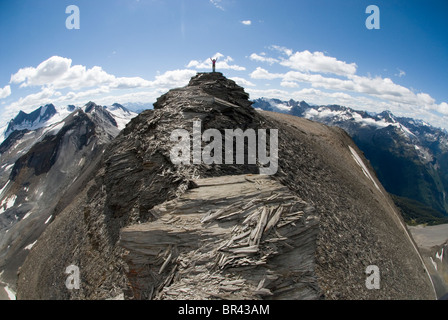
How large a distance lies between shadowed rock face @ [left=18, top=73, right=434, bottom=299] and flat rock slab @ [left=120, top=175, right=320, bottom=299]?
35 millimetres

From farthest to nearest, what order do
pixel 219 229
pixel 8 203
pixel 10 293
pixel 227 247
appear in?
pixel 8 203, pixel 10 293, pixel 219 229, pixel 227 247

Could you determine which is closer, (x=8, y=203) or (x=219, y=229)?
(x=219, y=229)

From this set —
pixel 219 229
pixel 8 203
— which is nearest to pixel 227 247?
pixel 219 229

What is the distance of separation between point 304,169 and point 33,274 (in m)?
36.3

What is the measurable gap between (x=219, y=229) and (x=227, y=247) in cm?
72

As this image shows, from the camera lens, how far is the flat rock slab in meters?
7.48

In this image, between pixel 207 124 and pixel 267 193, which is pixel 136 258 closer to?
pixel 267 193

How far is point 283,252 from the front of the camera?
27.1ft

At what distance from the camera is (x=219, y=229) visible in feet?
27.5

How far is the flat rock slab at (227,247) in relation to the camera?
→ 7.48 m

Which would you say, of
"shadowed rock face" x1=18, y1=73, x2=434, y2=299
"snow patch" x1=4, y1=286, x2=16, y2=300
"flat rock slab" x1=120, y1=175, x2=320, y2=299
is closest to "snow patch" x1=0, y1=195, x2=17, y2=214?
"snow patch" x1=4, y1=286, x2=16, y2=300

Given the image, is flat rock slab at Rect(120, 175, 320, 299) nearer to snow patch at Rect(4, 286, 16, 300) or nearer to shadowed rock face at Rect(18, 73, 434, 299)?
shadowed rock face at Rect(18, 73, 434, 299)

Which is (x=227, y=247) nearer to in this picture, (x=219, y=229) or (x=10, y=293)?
(x=219, y=229)

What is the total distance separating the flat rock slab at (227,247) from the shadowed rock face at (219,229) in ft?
0.11
